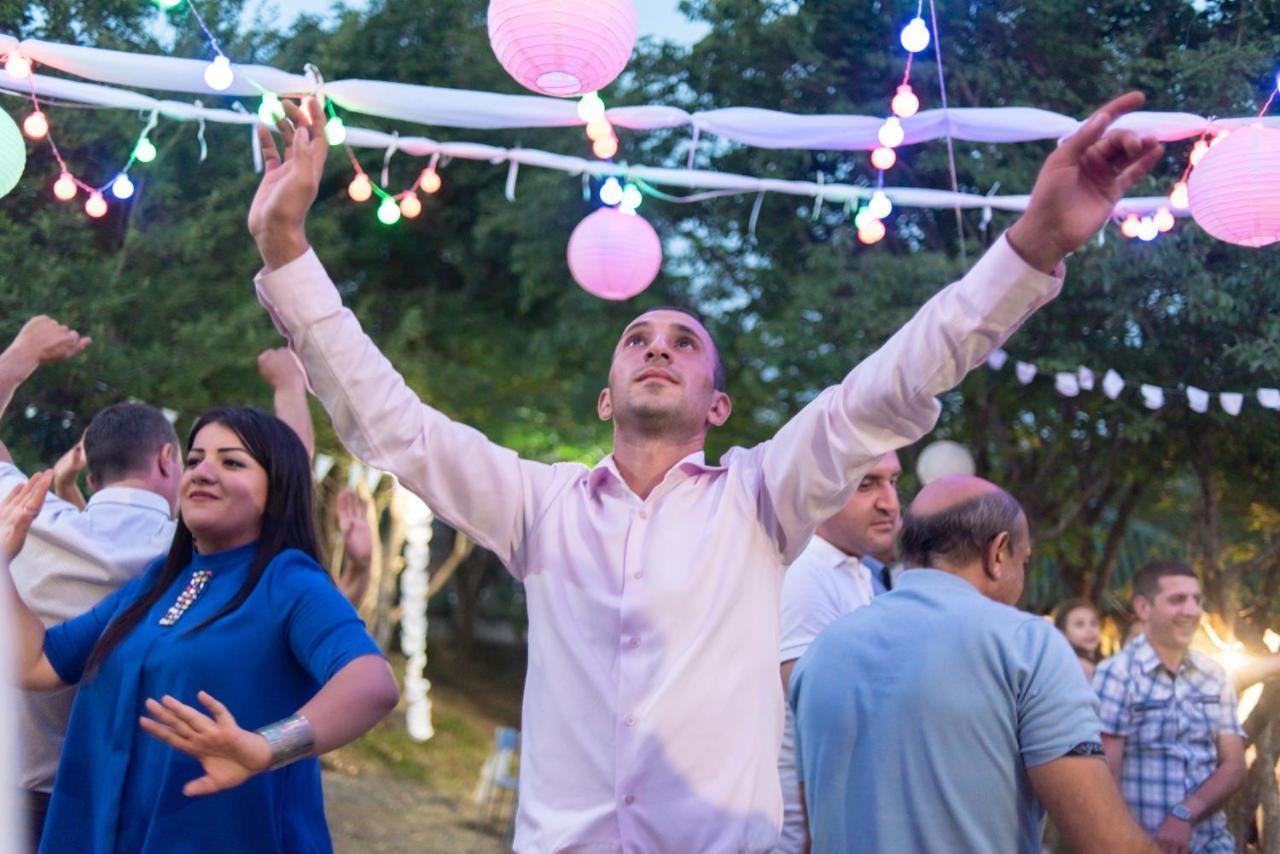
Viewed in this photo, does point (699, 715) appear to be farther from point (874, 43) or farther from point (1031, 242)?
point (874, 43)

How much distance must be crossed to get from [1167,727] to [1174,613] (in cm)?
37

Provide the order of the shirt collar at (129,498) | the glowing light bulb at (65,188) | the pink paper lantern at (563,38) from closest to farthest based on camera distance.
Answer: the shirt collar at (129,498) < the pink paper lantern at (563,38) < the glowing light bulb at (65,188)

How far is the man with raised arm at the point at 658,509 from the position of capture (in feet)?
6.84

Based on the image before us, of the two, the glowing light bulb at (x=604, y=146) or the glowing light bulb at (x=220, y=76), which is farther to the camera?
the glowing light bulb at (x=604, y=146)

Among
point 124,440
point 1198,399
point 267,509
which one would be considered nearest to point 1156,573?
point 267,509

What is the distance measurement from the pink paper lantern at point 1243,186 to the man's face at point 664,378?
2774 mm

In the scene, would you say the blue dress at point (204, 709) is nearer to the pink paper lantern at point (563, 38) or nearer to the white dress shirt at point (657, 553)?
the white dress shirt at point (657, 553)

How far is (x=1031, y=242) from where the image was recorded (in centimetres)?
204

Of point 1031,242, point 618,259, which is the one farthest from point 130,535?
point 618,259

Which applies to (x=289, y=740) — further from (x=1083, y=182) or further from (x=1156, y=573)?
(x=1156, y=573)

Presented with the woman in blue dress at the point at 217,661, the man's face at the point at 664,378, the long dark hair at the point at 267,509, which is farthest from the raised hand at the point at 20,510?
the man's face at the point at 664,378

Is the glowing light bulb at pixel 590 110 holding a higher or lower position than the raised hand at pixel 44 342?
higher

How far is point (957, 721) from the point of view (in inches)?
99.6

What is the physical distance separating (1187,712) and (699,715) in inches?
118
